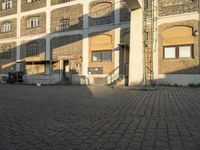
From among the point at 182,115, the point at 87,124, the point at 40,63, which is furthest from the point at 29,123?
the point at 40,63

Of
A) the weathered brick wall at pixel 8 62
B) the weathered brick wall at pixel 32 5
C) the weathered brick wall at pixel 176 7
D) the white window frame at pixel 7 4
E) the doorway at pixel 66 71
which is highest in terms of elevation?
the white window frame at pixel 7 4

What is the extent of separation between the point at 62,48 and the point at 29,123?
2153 cm

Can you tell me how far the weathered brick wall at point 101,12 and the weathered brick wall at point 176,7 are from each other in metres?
4.63

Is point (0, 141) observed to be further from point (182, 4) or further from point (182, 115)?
point (182, 4)

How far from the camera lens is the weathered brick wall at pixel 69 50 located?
25859 mm

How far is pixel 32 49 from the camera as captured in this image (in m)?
30.1

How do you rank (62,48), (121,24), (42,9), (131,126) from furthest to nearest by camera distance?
(42,9)
(62,48)
(121,24)
(131,126)

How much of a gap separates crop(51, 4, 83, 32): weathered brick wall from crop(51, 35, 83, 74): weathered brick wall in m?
1.09

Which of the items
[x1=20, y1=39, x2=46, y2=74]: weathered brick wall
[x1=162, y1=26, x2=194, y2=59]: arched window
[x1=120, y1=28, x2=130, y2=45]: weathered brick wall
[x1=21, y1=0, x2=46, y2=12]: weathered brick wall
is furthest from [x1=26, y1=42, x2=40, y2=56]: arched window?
[x1=162, y1=26, x2=194, y2=59]: arched window

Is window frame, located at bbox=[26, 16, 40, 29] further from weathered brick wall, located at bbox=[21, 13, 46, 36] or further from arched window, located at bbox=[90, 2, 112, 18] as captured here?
arched window, located at bbox=[90, 2, 112, 18]

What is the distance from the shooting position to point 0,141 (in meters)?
4.65

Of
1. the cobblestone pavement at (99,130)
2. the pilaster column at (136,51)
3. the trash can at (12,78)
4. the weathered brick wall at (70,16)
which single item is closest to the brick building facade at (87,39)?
the weathered brick wall at (70,16)

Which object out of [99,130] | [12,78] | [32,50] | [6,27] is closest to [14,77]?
[12,78]

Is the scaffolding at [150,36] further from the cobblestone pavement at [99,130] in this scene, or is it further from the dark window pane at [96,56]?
A: the cobblestone pavement at [99,130]
